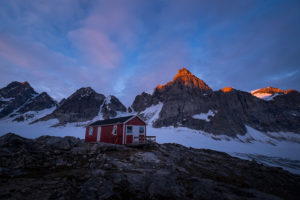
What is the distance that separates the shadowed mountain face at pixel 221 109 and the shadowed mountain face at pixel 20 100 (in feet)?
413

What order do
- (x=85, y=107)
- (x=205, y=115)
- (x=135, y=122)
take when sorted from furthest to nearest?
(x=85, y=107) → (x=205, y=115) → (x=135, y=122)

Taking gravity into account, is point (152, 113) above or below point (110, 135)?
above

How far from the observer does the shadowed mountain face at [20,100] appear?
138 metres

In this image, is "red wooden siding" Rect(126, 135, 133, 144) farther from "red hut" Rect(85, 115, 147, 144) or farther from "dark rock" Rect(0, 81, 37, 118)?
"dark rock" Rect(0, 81, 37, 118)

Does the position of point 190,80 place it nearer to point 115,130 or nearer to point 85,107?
point 115,130

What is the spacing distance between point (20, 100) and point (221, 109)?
210488 millimetres

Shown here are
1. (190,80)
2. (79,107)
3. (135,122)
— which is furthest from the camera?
(79,107)

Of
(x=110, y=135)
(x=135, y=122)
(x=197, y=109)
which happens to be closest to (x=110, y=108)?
(x=197, y=109)

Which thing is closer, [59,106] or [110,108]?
[59,106]

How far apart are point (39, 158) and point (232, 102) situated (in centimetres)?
11230

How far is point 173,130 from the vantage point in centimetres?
7331

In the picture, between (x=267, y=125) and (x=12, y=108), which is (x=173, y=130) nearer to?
(x=267, y=125)

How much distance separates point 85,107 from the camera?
120 meters

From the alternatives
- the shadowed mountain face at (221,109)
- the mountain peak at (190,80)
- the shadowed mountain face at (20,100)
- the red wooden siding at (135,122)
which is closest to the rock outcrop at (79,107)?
the shadowed mountain face at (20,100)
